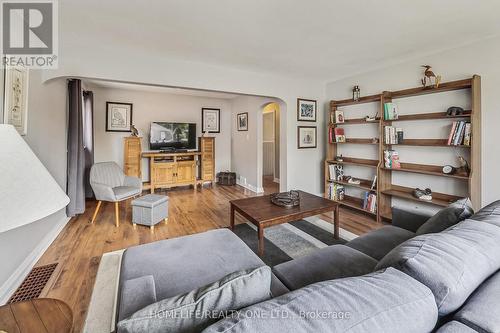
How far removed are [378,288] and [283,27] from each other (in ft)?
7.63

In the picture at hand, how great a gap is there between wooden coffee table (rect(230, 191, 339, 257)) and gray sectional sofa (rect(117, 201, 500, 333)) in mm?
761

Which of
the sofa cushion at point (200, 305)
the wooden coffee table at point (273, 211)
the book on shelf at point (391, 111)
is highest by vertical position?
the book on shelf at point (391, 111)

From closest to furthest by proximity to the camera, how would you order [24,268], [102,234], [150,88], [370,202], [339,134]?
[24,268]
[102,234]
[370,202]
[339,134]
[150,88]

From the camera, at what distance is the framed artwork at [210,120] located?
6.11 metres

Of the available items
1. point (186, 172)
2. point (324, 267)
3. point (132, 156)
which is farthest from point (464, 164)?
point (132, 156)

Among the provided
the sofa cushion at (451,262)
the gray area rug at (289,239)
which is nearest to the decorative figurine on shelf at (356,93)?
the gray area rug at (289,239)

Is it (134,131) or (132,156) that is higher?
(134,131)

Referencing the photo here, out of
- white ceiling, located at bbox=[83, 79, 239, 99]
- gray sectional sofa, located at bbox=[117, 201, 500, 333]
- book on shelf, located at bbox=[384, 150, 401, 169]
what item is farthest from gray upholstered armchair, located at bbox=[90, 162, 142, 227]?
book on shelf, located at bbox=[384, 150, 401, 169]

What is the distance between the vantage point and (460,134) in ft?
8.66

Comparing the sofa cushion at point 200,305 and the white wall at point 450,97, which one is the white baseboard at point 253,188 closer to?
the white wall at point 450,97

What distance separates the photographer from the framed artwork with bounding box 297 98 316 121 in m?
4.21

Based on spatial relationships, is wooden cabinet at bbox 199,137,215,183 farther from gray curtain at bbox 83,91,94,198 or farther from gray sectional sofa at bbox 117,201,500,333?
gray sectional sofa at bbox 117,201,500,333

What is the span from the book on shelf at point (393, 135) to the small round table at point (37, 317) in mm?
3682

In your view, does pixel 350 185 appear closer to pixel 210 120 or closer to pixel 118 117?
pixel 210 120
